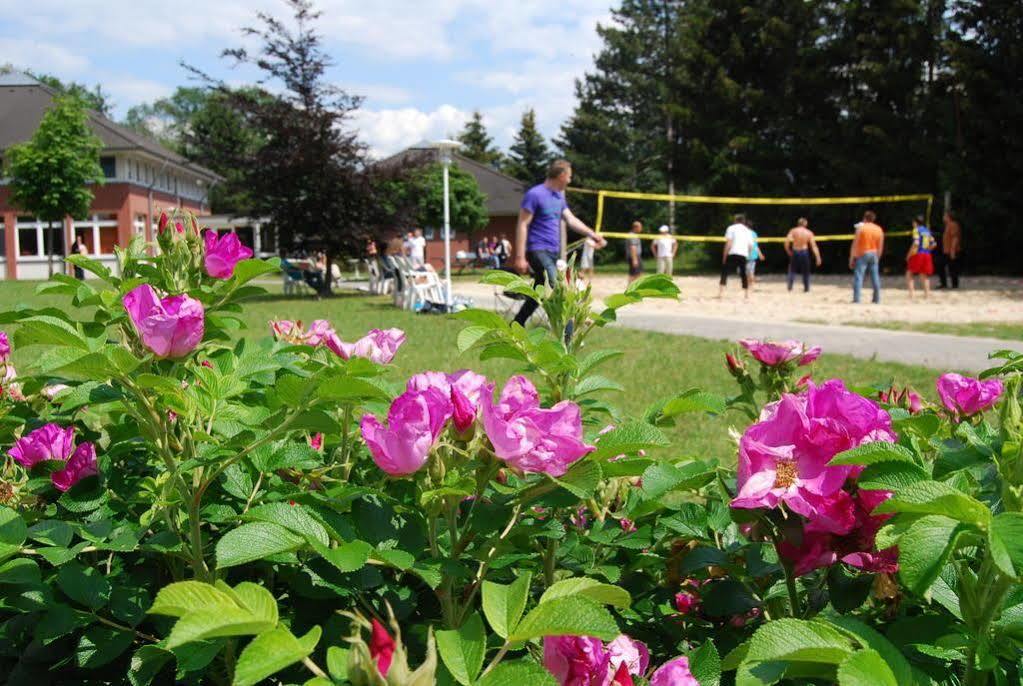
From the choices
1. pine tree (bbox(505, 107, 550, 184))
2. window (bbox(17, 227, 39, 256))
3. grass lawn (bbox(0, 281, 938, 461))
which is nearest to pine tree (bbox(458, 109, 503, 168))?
pine tree (bbox(505, 107, 550, 184))

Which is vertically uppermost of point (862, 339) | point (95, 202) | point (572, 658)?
point (95, 202)

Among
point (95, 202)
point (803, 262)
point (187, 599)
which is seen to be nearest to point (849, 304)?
point (803, 262)

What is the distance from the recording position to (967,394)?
1.56 metres

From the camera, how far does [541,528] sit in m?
1.14

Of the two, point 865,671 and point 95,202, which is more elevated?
point 95,202

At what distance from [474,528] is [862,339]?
10.4 m

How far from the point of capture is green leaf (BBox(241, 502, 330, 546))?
37.4 inches

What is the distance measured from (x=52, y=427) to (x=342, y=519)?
2.51ft

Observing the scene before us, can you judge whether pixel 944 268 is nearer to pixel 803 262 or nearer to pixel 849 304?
pixel 803 262

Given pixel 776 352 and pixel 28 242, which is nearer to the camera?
pixel 776 352

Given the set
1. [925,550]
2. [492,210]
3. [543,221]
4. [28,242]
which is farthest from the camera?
[492,210]

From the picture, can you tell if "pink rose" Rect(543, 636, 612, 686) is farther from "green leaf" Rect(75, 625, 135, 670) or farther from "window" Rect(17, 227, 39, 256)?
"window" Rect(17, 227, 39, 256)

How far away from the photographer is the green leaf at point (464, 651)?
78 cm

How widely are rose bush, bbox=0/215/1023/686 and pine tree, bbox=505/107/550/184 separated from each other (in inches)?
2580
